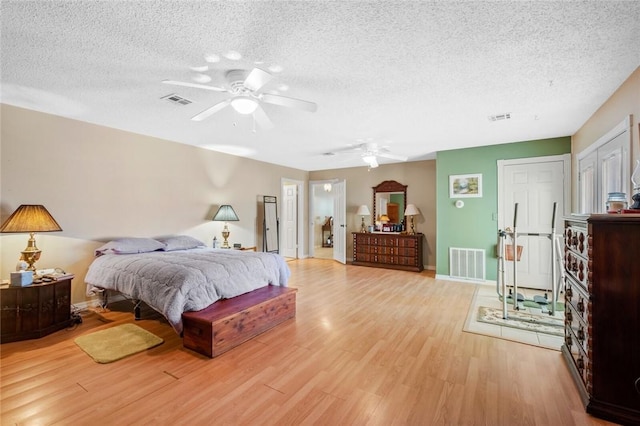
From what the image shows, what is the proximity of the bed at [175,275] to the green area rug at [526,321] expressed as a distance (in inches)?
103

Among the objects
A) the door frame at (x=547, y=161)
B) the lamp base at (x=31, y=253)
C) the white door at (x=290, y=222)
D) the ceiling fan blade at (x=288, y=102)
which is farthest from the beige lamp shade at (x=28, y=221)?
the door frame at (x=547, y=161)

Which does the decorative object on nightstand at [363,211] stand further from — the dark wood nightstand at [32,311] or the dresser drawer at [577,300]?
the dark wood nightstand at [32,311]

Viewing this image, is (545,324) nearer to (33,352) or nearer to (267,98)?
(267,98)

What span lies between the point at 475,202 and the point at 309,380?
4.48 metres

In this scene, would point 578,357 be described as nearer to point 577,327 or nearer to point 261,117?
point 577,327

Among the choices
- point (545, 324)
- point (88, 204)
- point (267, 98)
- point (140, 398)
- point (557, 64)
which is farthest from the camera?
point (88, 204)

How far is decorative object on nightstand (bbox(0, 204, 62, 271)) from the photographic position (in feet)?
9.55

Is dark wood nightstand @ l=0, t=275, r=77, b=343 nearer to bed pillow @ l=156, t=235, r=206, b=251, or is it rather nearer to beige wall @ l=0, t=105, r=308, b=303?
beige wall @ l=0, t=105, r=308, b=303

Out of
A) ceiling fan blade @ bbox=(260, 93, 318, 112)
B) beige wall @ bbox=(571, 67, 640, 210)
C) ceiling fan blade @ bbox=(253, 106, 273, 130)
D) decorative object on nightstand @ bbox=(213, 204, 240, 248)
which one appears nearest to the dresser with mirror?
decorative object on nightstand @ bbox=(213, 204, 240, 248)

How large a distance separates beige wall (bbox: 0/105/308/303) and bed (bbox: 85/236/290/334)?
1.38 ft

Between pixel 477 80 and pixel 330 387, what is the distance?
289 centimetres

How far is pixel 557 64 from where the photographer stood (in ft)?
7.52

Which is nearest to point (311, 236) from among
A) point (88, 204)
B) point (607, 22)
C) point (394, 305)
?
point (394, 305)

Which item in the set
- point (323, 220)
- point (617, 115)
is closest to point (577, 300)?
point (617, 115)
